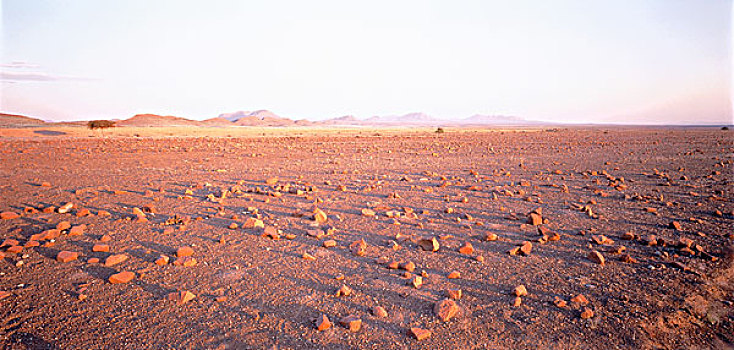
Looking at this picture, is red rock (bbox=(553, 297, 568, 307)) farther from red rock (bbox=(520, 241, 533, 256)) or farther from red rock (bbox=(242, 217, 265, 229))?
red rock (bbox=(242, 217, 265, 229))

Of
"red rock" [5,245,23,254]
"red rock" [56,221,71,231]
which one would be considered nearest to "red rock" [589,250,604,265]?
"red rock" [5,245,23,254]

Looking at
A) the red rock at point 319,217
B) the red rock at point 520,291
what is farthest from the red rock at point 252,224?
the red rock at point 520,291

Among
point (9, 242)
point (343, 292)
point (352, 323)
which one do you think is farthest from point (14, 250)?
point (352, 323)

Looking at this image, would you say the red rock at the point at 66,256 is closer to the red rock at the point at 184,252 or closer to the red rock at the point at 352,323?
the red rock at the point at 184,252

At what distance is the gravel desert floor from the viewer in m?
3.18

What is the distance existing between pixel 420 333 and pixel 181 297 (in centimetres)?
236

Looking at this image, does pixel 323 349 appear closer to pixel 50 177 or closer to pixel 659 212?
pixel 659 212

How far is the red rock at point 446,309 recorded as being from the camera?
3.40 m

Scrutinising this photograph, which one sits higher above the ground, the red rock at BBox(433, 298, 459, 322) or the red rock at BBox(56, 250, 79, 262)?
the red rock at BBox(56, 250, 79, 262)

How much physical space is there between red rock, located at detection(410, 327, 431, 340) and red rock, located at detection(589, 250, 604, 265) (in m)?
2.83

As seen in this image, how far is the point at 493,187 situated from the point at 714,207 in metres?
4.39

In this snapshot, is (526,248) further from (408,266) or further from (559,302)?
(408,266)

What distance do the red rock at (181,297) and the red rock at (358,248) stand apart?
2042mm

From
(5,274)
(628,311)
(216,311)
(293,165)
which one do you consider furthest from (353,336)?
(293,165)
